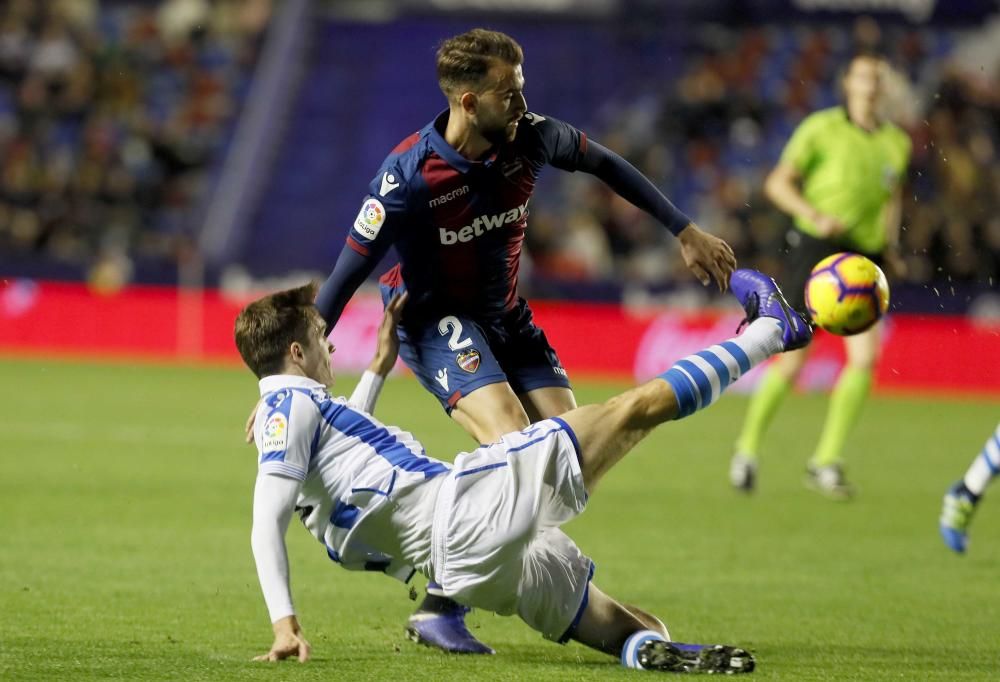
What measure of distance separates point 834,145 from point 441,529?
6458 millimetres

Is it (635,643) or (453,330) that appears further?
Answer: (453,330)

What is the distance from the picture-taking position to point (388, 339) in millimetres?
6078

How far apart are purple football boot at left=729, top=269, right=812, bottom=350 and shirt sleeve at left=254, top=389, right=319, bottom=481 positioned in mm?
1544

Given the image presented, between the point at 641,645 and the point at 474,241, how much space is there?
1717 mm

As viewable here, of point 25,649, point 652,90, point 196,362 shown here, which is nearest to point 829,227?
point 25,649

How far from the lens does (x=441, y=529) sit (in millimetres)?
4984

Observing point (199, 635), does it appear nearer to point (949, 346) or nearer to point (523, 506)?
point (523, 506)

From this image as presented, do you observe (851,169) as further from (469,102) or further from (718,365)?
(718,365)

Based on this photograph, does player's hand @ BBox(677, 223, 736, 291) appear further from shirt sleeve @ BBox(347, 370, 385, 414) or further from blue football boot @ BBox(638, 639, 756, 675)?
blue football boot @ BBox(638, 639, 756, 675)

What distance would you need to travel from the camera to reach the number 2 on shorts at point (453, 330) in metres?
6.18

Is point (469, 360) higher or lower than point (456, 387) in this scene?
higher

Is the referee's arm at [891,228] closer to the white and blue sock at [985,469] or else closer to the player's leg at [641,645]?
the white and blue sock at [985,469]

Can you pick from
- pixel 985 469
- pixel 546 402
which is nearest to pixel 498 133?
pixel 546 402

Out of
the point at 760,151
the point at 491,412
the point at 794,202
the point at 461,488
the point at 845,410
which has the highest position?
the point at 760,151
